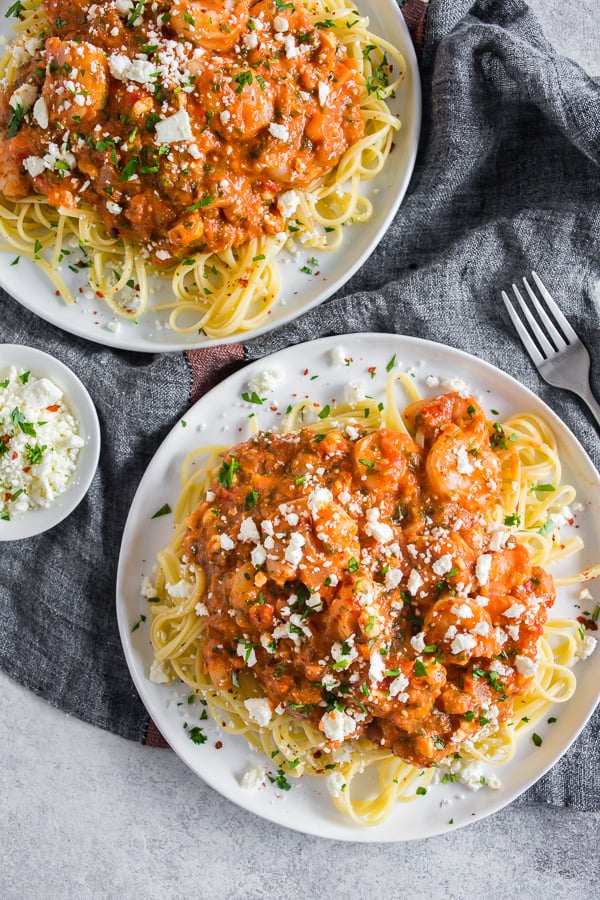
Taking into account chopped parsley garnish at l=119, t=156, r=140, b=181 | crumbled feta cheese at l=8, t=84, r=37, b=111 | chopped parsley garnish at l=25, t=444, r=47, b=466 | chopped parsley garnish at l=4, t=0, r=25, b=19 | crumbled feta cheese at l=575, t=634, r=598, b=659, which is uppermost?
chopped parsley garnish at l=4, t=0, r=25, b=19

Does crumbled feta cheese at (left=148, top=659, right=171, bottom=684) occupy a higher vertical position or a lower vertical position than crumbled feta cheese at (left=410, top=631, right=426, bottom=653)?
lower

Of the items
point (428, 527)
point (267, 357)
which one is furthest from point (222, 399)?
point (428, 527)

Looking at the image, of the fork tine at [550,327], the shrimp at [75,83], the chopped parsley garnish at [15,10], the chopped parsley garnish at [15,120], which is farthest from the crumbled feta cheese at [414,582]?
the chopped parsley garnish at [15,10]

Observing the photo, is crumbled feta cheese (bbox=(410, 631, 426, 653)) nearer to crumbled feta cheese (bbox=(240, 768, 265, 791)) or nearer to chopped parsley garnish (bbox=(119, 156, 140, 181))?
crumbled feta cheese (bbox=(240, 768, 265, 791))

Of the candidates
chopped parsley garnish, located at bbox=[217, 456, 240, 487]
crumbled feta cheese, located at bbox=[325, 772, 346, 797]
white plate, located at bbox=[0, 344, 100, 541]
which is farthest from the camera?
white plate, located at bbox=[0, 344, 100, 541]

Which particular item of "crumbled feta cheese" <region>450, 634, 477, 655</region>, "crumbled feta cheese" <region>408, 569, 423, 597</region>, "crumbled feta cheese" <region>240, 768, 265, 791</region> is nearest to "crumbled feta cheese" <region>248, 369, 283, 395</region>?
"crumbled feta cheese" <region>408, 569, 423, 597</region>

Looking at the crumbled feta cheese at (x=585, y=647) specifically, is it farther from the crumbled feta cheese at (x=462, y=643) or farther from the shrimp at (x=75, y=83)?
the shrimp at (x=75, y=83)
